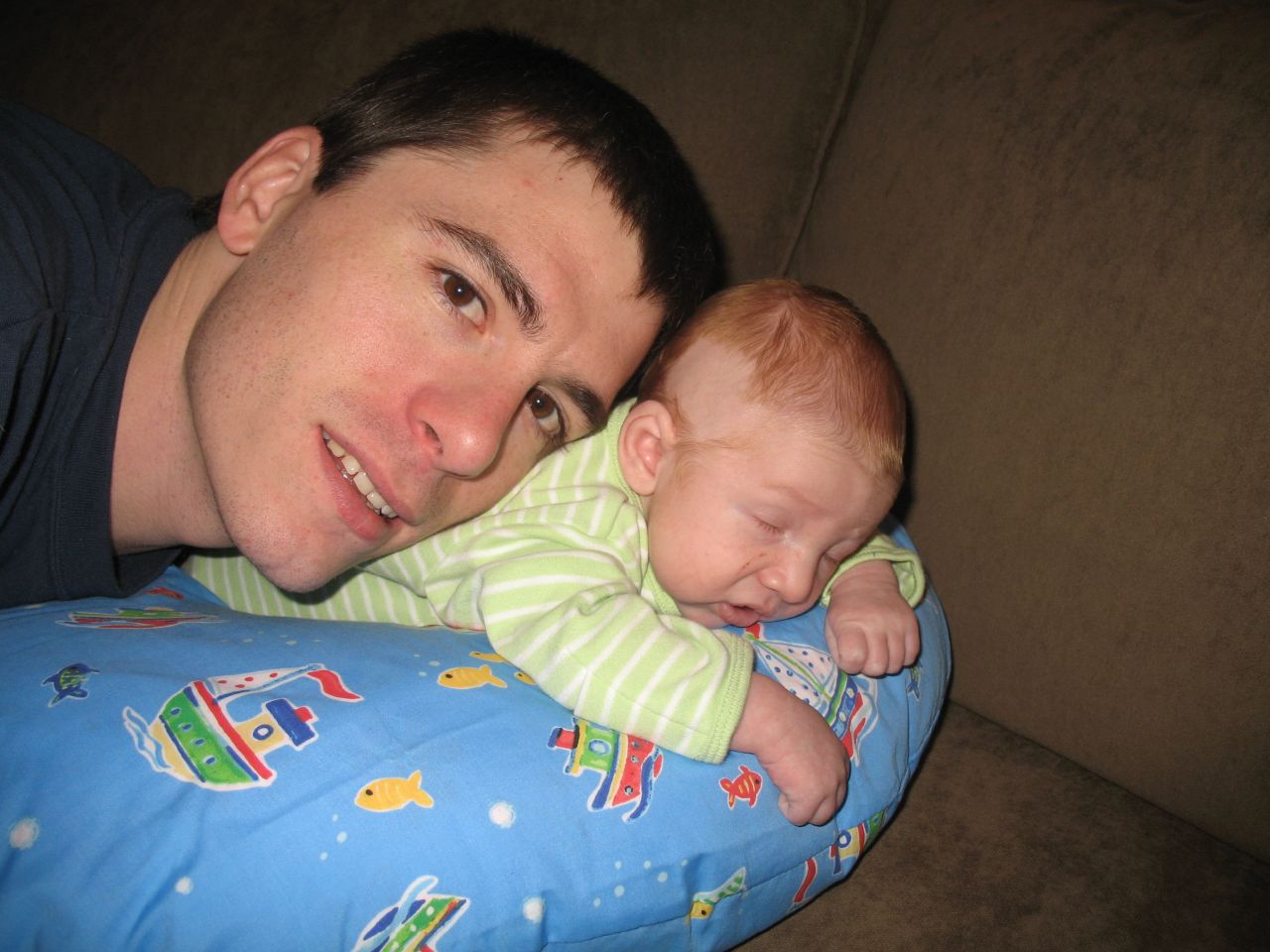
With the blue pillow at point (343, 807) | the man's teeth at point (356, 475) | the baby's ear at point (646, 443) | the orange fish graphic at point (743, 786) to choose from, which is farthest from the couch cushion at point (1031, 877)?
the man's teeth at point (356, 475)

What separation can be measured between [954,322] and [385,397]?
0.98 m

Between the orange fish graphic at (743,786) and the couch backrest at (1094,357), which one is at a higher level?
the couch backrest at (1094,357)

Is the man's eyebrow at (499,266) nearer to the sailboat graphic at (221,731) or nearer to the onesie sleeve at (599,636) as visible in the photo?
the onesie sleeve at (599,636)

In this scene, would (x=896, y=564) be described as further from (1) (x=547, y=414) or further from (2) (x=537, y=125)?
(2) (x=537, y=125)

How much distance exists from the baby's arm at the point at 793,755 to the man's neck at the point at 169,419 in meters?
0.75

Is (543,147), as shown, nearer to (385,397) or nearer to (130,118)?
(385,397)

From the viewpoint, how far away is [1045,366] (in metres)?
1.36

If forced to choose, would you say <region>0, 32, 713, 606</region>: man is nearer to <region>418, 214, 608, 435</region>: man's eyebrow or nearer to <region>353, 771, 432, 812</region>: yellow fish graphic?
<region>418, 214, 608, 435</region>: man's eyebrow

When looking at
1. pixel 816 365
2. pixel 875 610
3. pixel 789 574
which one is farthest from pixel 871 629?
pixel 816 365

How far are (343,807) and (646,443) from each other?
61 cm

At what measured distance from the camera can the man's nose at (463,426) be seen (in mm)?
950

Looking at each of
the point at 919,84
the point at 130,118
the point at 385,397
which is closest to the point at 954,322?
the point at 919,84

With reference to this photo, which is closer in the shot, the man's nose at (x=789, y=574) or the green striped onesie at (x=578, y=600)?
the green striped onesie at (x=578, y=600)

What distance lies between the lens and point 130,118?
1.89 metres
